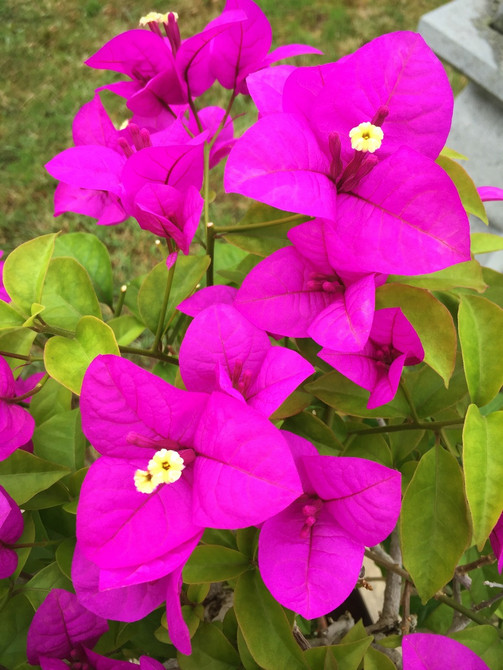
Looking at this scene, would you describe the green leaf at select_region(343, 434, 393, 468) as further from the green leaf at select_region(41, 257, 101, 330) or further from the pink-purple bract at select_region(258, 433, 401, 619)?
the green leaf at select_region(41, 257, 101, 330)

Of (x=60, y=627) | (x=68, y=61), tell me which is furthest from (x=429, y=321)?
(x=68, y=61)

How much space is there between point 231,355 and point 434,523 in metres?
0.20

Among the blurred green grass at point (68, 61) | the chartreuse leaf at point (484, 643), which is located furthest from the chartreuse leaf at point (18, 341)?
the blurred green grass at point (68, 61)

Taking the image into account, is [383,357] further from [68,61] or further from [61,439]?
[68,61]

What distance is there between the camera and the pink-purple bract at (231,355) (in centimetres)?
45

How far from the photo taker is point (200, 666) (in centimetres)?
58

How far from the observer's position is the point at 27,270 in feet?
1.83

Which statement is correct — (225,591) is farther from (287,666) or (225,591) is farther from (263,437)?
(263,437)

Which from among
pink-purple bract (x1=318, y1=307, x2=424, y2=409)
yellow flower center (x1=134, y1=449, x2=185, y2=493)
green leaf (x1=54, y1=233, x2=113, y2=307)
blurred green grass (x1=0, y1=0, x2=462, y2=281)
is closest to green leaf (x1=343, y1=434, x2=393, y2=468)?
pink-purple bract (x1=318, y1=307, x2=424, y2=409)

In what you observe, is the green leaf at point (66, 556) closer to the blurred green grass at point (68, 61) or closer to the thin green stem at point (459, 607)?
the thin green stem at point (459, 607)

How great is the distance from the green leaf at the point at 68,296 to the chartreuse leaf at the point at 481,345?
31cm

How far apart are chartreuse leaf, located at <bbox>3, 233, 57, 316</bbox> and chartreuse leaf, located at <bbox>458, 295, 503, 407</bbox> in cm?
33

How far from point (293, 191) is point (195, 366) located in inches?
5.2

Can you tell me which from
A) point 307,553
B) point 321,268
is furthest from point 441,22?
point 307,553
